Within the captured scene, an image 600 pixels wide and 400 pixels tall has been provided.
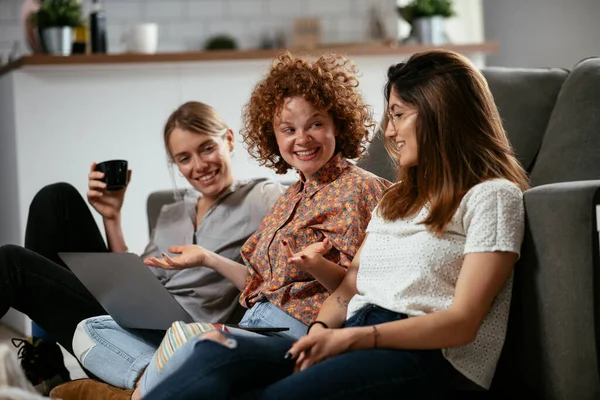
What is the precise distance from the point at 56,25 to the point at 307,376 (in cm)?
281

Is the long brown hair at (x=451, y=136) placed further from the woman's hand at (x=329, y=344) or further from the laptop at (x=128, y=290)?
the laptop at (x=128, y=290)

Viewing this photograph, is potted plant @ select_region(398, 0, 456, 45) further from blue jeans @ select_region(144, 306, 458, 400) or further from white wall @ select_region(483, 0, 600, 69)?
blue jeans @ select_region(144, 306, 458, 400)

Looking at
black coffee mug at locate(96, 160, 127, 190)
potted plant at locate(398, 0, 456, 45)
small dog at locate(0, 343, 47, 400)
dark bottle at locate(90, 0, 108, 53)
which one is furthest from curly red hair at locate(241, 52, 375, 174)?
potted plant at locate(398, 0, 456, 45)

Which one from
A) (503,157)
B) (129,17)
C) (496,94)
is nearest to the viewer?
(503,157)

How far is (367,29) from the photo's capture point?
18.7 ft

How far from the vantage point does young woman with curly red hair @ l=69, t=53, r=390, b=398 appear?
1846 millimetres

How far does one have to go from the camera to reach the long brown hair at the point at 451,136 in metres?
1.60

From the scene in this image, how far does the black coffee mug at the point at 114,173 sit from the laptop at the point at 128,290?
1.50 ft

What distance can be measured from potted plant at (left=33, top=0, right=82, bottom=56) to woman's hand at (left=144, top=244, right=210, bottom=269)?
2.02 meters

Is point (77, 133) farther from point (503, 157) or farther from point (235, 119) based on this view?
point (503, 157)

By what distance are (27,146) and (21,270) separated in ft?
5.41

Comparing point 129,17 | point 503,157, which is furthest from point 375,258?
point 129,17

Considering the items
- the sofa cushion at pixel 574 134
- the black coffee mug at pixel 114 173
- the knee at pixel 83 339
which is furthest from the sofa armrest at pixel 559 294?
the black coffee mug at pixel 114 173

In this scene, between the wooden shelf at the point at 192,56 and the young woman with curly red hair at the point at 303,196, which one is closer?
the young woman with curly red hair at the point at 303,196
